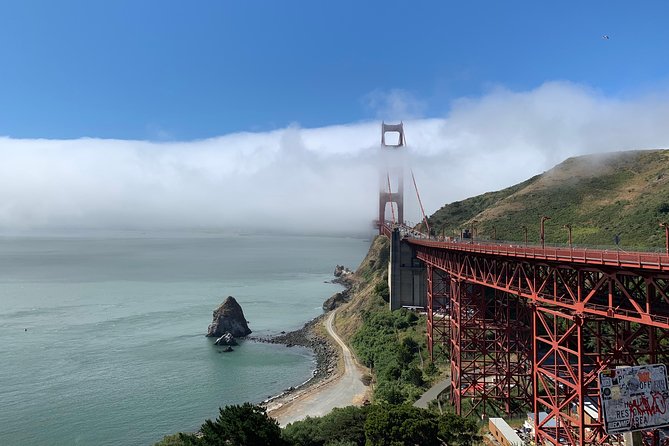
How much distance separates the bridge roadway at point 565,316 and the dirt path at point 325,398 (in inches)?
398

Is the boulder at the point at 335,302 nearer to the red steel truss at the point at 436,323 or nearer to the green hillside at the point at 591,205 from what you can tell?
the green hillside at the point at 591,205

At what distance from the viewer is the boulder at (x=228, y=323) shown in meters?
67.6

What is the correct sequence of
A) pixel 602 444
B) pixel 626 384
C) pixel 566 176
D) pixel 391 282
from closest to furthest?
pixel 626 384, pixel 602 444, pixel 391 282, pixel 566 176

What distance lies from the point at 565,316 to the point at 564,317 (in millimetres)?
734

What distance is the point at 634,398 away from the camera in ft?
45.0

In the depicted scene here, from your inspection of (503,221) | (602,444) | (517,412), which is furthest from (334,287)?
(602,444)

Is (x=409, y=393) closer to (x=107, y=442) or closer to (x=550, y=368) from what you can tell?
(x=550, y=368)

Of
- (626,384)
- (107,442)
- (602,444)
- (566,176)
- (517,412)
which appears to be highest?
(566,176)

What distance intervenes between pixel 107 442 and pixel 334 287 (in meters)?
90.1

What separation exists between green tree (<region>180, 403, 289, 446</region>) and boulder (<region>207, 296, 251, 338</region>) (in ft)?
151

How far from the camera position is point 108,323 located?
3044 inches

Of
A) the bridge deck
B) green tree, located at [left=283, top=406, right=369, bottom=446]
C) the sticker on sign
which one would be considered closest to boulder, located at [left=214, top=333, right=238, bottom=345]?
green tree, located at [left=283, top=406, right=369, bottom=446]

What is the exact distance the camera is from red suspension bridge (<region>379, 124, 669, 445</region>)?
54.9 feet

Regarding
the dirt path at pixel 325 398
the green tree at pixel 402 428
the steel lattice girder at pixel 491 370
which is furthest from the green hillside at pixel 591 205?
the green tree at pixel 402 428
